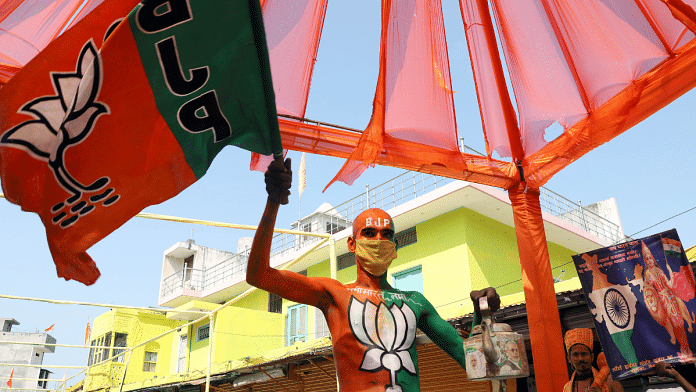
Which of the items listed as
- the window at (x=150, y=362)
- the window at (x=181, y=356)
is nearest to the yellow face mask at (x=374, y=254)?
the window at (x=181, y=356)

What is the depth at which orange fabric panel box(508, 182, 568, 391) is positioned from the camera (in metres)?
4.89

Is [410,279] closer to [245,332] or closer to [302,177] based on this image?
[302,177]

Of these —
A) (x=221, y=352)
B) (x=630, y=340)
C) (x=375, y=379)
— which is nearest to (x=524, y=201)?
(x=630, y=340)

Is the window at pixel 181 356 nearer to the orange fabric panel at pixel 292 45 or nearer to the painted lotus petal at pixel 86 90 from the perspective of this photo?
the orange fabric panel at pixel 292 45

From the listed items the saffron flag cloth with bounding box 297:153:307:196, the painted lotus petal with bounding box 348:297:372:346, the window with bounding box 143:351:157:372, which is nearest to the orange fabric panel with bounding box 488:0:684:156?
the painted lotus petal with bounding box 348:297:372:346

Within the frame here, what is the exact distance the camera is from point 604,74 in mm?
4820

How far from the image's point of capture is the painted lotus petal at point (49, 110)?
109 inches

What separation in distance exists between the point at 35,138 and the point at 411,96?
11.3ft

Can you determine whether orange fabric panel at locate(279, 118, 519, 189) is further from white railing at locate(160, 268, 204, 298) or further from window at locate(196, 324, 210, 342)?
white railing at locate(160, 268, 204, 298)

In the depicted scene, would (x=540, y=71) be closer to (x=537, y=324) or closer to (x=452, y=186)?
(x=537, y=324)

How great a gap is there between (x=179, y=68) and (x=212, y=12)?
0.33 meters

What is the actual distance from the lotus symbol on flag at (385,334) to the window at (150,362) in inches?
1007

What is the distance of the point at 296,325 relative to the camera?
1988 cm

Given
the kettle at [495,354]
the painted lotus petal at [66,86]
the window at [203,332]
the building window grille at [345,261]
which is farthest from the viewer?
the window at [203,332]
